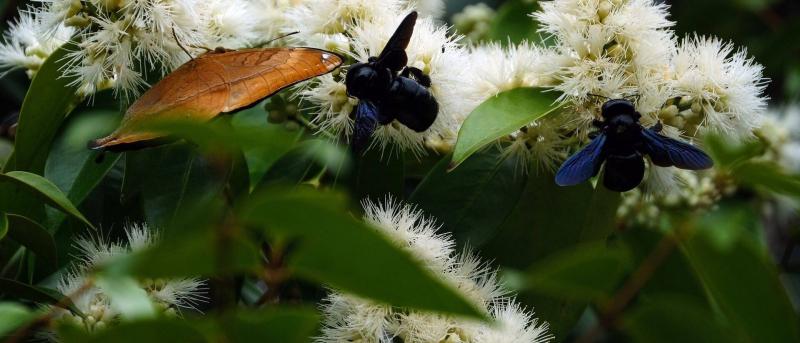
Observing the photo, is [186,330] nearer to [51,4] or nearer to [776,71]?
[51,4]

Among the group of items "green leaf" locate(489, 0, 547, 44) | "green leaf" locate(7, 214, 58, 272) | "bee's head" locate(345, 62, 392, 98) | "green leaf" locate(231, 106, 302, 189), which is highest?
"green leaf" locate(489, 0, 547, 44)

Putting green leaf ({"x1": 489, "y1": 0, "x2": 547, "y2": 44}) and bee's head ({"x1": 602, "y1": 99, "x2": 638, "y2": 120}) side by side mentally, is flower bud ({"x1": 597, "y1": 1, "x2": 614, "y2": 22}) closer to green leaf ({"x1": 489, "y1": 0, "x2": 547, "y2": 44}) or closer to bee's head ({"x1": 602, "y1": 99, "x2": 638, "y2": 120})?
bee's head ({"x1": 602, "y1": 99, "x2": 638, "y2": 120})

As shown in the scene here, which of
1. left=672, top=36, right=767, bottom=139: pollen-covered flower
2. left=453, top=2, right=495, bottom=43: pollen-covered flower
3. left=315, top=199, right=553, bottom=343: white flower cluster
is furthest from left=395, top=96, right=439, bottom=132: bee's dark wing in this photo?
left=453, top=2, right=495, bottom=43: pollen-covered flower

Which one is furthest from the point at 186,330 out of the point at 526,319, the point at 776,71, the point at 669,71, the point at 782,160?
the point at 776,71

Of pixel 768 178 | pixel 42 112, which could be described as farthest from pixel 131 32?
pixel 768 178

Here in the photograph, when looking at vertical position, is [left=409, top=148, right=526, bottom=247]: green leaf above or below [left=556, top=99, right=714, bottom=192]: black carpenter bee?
below

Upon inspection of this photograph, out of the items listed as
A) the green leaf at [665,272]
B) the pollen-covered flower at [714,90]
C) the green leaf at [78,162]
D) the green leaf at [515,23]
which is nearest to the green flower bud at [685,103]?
the pollen-covered flower at [714,90]

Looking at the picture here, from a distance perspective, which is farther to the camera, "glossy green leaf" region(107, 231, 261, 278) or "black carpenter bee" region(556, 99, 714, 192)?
"black carpenter bee" region(556, 99, 714, 192)

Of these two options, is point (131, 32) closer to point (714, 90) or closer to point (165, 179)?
point (165, 179)
